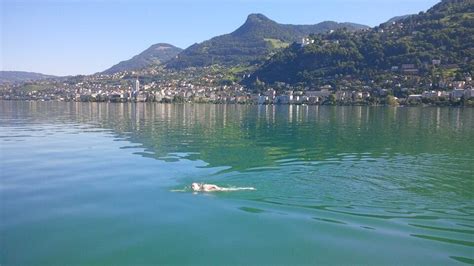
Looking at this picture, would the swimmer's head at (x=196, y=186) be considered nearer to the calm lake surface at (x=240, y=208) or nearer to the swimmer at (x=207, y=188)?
the swimmer at (x=207, y=188)

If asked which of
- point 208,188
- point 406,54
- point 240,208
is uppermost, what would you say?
point 406,54

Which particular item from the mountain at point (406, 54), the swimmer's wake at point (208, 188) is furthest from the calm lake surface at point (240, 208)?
the mountain at point (406, 54)

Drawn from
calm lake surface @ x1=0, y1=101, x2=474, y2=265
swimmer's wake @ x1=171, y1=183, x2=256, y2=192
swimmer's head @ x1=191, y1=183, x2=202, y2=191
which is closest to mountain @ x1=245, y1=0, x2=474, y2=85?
calm lake surface @ x1=0, y1=101, x2=474, y2=265

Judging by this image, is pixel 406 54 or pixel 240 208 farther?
pixel 406 54

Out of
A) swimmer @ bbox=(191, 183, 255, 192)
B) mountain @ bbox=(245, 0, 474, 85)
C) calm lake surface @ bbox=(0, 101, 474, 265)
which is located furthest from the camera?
mountain @ bbox=(245, 0, 474, 85)

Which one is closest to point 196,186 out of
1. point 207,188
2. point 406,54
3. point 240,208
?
point 207,188

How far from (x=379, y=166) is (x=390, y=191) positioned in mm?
6527

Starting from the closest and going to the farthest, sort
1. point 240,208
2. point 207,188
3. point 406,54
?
point 240,208, point 207,188, point 406,54

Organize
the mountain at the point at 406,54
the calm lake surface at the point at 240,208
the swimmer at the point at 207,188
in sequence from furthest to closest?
the mountain at the point at 406,54 < the swimmer at the point at 207,188 < the calm lake surface at the point at 240,208

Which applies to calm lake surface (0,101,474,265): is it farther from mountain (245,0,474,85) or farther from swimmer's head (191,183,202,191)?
mountain (245,0,474,85)

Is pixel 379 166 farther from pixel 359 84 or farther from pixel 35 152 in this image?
pixel 359 84

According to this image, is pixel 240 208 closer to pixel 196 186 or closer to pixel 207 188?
pixel 207 188

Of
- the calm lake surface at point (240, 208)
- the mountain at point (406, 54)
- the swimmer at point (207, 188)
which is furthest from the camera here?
the mountain at point (406, 54)

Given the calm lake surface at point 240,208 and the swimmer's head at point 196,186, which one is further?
the swimmer's head at point 196,186
